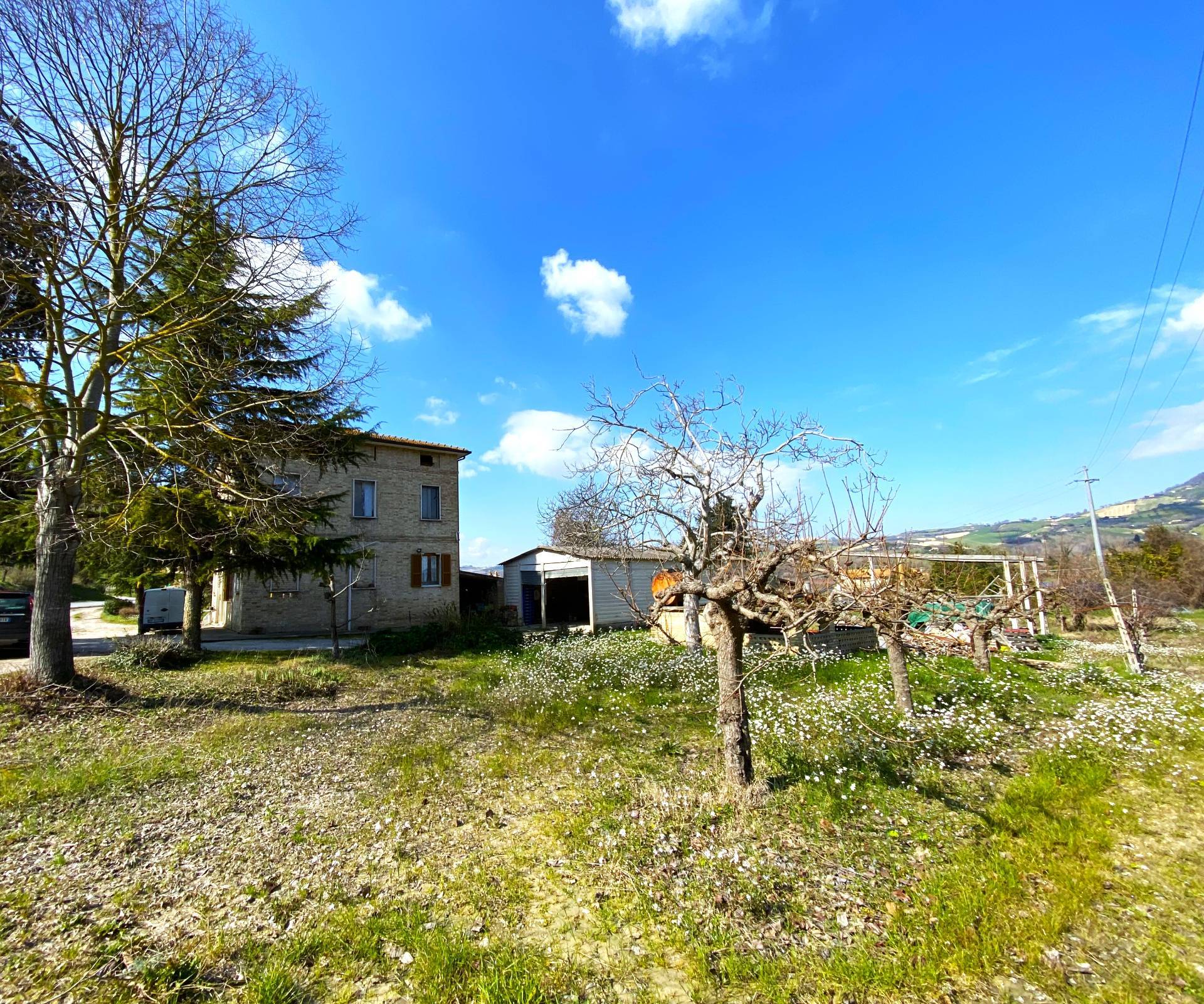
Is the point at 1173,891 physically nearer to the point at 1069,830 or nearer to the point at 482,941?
the point at 1069,830

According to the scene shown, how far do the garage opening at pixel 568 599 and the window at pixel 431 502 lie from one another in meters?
6.61

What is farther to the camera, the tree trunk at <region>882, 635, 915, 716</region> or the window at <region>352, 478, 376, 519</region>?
the window at <region>352, 478, 376, 519</region>

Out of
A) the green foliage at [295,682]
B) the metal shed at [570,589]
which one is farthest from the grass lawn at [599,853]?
the metal shed at [570,589]

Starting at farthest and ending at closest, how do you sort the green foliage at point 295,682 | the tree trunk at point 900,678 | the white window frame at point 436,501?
1. the white window frame at point 436,501
2. the green foliage at point 295,682
3. the tree trunk at point 900,678

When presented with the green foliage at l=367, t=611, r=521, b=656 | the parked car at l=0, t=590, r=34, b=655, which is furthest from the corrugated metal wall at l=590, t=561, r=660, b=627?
the parked car at l=0, t=590, r=34, b=655

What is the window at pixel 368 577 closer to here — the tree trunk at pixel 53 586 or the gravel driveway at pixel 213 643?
the gravel driveway at pixel 213 643

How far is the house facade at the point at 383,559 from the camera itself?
64.0 ft

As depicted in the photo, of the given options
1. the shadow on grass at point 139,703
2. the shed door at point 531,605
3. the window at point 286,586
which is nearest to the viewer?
the shadow on grass at point 139,703

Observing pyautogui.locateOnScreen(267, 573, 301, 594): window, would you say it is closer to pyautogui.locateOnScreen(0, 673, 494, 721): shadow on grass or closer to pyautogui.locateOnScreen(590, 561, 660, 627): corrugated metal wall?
pyautogui.locateOnScreen(0, 673, 494, 721): shadow on grass

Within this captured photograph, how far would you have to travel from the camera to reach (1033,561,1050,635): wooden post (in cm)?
707

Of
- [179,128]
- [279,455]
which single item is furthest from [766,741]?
[179,128]

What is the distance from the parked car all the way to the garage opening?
57.8 ft

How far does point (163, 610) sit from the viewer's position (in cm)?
1986

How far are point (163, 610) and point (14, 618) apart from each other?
8.71 m
